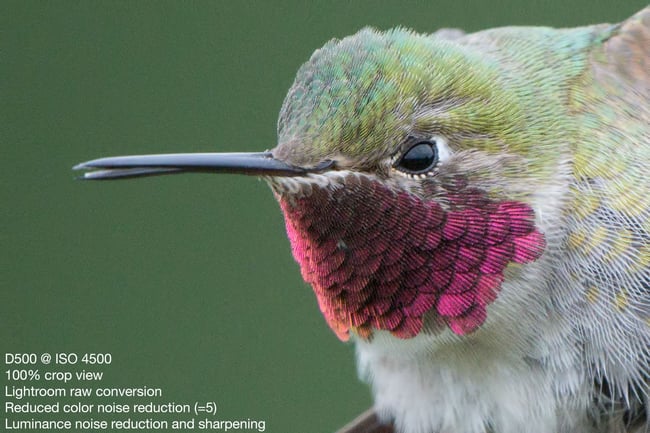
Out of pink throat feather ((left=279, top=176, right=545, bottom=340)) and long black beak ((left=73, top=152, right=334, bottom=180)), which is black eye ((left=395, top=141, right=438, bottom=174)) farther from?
long black beak ((left=73, top=152, right=334, bottom=180))

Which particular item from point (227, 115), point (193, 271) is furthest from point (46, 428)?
point (227, 115)

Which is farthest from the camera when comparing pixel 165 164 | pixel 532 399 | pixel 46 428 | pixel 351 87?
pixel 46 428

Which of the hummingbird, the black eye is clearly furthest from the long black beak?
the black eye

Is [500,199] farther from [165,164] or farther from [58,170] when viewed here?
[58,170]

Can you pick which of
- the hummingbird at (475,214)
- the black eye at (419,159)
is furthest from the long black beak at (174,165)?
the black eye at (419,159)

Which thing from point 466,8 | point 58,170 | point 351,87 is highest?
point 466,8

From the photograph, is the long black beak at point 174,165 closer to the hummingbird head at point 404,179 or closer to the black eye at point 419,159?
the hummingbird head at point 404,179

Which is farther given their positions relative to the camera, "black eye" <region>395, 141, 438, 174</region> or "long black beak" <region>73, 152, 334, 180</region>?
"black eye" <region>395, 141, 438, 174</region>

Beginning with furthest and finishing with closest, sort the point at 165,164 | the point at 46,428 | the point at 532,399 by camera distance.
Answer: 1. the point at 46,428
2. the point at 532,399
3. the point at 165,164
